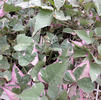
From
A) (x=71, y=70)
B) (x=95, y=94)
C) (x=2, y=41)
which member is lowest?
(x=95, y=94)

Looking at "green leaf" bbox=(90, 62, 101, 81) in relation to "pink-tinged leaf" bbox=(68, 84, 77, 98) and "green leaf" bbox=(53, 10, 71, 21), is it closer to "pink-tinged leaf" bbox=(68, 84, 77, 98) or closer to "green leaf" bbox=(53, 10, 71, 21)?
"pink-tinged leaf" bbox=(68, 84, 77, 98)

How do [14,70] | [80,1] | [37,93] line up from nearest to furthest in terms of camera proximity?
[37,93]
[14,70]
[80,1]

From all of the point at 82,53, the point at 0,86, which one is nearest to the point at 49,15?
the point at 82,53

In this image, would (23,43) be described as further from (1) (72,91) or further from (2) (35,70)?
(1) (72,91)

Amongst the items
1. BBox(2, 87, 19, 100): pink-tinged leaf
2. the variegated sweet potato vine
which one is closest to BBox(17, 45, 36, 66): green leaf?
the variegated sweet potato vine

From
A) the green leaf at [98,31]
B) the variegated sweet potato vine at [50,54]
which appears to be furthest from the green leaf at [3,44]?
the green leaf at [98,31]

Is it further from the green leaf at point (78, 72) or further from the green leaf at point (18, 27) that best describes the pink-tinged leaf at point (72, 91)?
the green leaf at point (18, 27)

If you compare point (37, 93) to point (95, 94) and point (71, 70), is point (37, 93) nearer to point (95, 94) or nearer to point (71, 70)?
point (71, 70)
